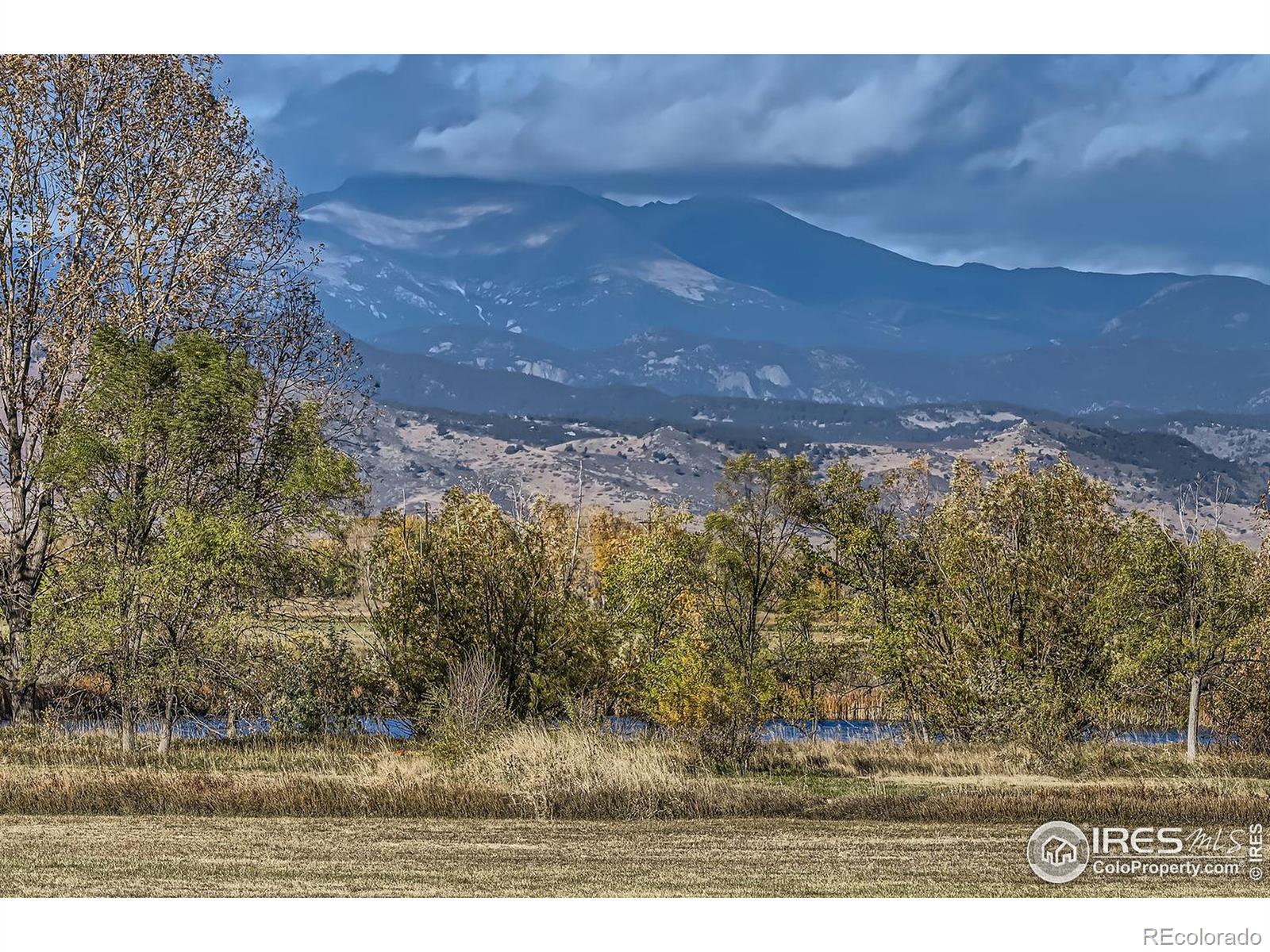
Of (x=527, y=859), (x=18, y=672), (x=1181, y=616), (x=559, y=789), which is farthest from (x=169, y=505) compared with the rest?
(x=1181, y=616)

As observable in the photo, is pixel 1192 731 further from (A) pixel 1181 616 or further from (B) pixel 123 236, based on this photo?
(B) pixel 123 236

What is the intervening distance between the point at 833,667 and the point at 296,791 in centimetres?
1591

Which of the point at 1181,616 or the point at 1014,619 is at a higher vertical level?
the point at 1181,616

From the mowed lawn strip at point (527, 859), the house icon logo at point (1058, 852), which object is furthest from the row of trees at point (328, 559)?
the house icon logo at point (1058, 852)

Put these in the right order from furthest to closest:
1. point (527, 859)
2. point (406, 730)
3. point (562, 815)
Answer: point (406, 730)
point (562, 815)
point (527, 859)

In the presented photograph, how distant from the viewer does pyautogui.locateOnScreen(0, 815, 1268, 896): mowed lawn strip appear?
663 inches

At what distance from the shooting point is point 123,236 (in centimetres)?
3434

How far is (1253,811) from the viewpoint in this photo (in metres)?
22.6

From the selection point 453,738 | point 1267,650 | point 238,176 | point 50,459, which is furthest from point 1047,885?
point 238,176

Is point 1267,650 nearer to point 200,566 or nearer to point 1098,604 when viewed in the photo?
point 1098,604

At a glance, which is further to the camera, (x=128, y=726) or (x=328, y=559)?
(x=328, y=559)

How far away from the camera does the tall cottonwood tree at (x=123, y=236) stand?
3328 centimetres

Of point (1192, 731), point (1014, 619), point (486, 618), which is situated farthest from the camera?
point (1014, 619)

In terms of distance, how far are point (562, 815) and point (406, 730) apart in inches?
555
